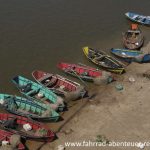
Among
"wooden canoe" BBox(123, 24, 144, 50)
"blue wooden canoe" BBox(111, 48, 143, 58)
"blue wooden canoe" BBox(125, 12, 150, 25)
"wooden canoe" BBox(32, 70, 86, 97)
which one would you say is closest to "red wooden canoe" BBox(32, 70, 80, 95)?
"wooden canoe" BBox(32, 70, 86, 97)

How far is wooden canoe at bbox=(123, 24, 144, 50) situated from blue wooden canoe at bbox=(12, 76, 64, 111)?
A: 1202 centimetres

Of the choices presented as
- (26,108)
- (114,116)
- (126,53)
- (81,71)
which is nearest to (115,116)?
(114,116)

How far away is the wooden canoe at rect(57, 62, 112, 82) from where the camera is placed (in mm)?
36469

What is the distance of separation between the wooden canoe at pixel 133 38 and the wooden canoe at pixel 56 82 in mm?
9436

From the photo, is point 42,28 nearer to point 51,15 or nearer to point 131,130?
point 51,15

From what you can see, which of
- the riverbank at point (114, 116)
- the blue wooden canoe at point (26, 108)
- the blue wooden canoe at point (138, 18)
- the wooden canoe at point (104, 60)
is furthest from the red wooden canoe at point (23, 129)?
the blue wooden canoe at point (138, 18)

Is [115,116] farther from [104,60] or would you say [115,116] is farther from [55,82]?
[104,60]

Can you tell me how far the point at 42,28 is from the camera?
4616 cm

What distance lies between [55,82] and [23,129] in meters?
7.04

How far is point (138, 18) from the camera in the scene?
48.0 meters

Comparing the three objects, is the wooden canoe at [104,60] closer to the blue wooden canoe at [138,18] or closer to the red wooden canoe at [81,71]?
the red wooden canoe at [81,71]

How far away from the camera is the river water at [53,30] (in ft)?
130

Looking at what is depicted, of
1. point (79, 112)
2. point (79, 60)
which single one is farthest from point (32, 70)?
point (79, 112)

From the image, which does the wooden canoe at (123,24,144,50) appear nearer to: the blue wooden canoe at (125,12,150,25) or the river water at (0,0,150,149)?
the river water at (0,0,150,149)
